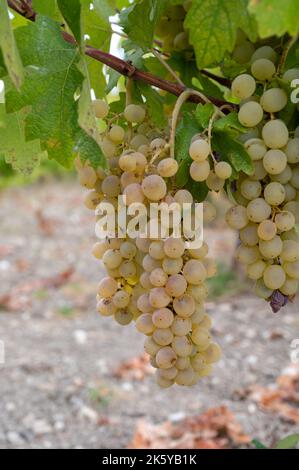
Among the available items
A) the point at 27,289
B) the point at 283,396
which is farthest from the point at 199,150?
the point at 27,289

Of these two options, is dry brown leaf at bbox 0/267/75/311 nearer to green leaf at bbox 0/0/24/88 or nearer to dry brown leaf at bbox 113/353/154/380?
dry brown leaf at bbox 113/353/154/380

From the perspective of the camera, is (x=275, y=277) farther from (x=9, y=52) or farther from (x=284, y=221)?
(x=9, y=52)

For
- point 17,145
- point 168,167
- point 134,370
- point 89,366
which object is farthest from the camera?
point 89,366

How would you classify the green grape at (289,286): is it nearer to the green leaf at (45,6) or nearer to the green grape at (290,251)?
the green grape at (290,251)

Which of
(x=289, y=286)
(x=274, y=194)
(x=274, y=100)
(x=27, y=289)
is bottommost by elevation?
(x=27, y=289)

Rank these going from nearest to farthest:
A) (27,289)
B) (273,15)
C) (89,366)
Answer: (273,15) < (89,366) < (27,289)

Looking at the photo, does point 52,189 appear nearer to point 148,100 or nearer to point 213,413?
point 213,413

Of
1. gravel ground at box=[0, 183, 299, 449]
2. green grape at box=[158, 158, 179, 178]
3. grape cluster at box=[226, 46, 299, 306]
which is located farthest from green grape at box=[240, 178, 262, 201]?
gravel ground at box=[0, 183, 299, 449]

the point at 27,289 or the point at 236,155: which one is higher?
the point at 236,155
